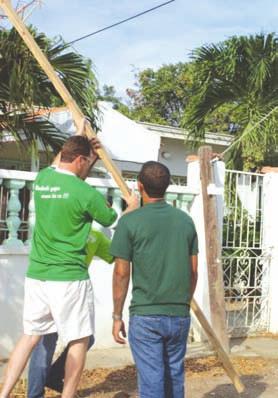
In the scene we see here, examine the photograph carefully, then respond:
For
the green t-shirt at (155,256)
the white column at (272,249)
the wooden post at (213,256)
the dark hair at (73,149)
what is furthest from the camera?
the white column at (272,249)

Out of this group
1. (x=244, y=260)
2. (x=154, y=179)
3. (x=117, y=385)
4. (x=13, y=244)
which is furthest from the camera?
(x=244, y=260)

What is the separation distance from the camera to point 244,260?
24.8 feet

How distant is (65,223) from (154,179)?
649 mm

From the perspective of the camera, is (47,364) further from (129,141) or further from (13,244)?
(129,141)

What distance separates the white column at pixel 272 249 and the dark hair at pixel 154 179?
4365mm

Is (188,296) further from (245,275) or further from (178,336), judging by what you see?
(245,275)

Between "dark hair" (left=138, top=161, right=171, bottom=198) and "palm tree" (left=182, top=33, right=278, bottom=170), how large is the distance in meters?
6.44

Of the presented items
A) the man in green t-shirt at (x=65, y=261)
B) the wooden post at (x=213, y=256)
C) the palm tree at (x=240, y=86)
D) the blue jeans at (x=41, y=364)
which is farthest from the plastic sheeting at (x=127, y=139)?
the man in green t-shirt at (x=65, y=261)

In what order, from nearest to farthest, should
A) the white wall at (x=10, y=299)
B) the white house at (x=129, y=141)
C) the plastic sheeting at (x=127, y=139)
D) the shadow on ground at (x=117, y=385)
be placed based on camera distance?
the shadow on ground at (x=117, y=385)
the white wall at (x=10, y=299)
the white house at (x=129, y=141)
the plastic sheeting at (x=127, y=139)

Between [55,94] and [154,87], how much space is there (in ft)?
65.7

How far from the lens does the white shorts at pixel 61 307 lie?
3807mm

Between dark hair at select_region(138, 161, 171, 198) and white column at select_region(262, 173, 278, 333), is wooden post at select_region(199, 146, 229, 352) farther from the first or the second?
dark hair at select_region(138, 161, 171, 198)

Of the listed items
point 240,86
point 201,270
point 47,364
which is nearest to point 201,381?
point 201,270

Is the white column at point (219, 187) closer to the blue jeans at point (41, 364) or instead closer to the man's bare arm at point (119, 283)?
the blue jeans at point (41, 364)
